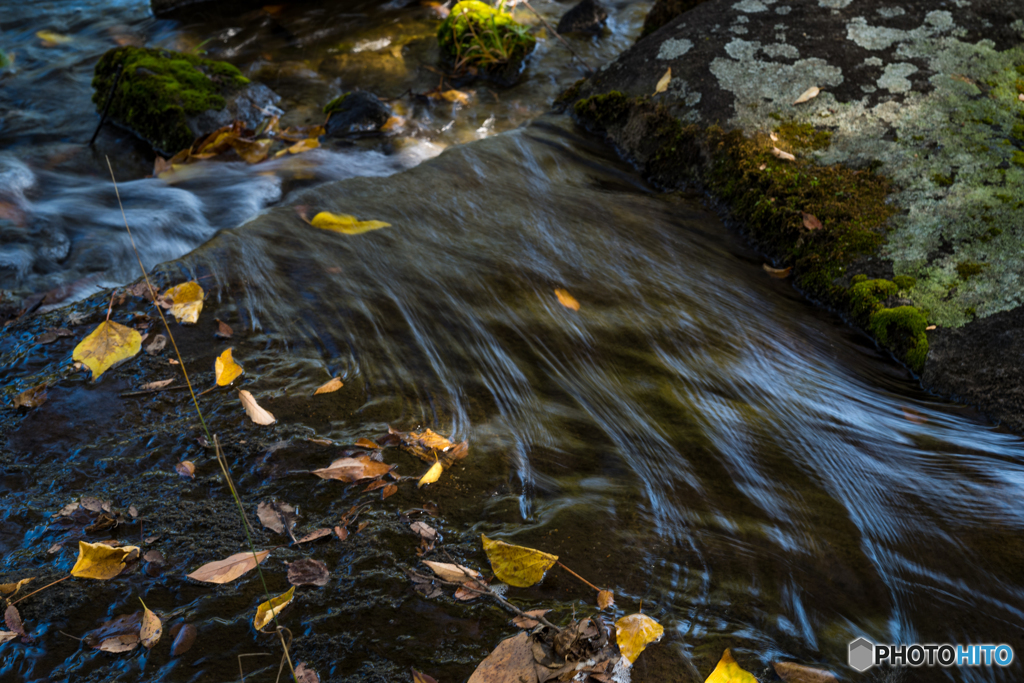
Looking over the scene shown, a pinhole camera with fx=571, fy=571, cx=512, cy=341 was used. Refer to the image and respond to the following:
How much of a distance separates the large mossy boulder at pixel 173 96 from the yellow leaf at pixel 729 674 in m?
5.77

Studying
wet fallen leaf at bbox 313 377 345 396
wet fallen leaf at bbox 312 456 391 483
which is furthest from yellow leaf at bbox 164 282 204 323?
wet fallen leaf at bbox 312 456 391 483

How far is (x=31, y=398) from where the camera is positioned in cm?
240

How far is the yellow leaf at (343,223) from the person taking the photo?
3.62 metres

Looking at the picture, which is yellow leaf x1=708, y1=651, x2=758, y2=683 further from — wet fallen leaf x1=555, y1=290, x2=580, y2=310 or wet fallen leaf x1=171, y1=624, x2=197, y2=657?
wet fallen leaf x1=555, y1=290, x2=580, y2=310

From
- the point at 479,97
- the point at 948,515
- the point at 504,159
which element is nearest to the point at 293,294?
the point at 504,159

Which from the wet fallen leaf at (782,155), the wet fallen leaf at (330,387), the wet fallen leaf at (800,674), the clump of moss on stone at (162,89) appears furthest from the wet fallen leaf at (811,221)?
the clump of moss on stone at (162,89)

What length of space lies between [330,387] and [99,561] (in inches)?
39.5

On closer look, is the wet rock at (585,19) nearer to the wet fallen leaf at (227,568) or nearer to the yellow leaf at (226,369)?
the yellow leaf at (226,369)

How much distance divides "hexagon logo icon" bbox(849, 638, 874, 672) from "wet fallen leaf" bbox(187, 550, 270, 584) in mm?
1813

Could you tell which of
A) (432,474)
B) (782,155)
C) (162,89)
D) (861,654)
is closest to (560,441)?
(432,474)

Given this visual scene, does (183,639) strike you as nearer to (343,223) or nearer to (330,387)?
(330,387)

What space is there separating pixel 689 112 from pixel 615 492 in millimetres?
3214

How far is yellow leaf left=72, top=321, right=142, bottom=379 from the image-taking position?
8.39 ft

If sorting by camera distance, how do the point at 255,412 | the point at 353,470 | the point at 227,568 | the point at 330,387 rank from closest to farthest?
the point at 227,568 < the point at 353,470 < the point at 255,412 < the point at 330,387
